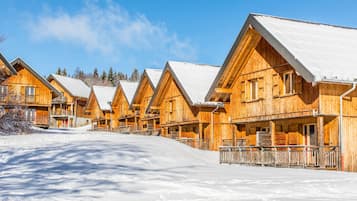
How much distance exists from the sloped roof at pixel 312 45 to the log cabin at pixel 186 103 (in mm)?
6506

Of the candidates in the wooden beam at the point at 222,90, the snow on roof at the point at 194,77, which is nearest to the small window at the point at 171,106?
the snow on roof at the point at 194,77

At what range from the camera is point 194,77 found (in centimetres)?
3744

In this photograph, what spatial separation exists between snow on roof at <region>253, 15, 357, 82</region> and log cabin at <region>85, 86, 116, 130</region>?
37.7 meters

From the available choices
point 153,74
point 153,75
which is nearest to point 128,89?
point 153,74

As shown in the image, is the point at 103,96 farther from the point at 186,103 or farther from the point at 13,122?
the point at 13,122

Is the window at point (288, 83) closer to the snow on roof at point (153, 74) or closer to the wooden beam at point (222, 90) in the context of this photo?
the wooden beam at point (222, 90)

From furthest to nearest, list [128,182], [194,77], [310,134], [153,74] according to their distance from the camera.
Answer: [153,74] < [194,77] < [310,134] < [128,182]

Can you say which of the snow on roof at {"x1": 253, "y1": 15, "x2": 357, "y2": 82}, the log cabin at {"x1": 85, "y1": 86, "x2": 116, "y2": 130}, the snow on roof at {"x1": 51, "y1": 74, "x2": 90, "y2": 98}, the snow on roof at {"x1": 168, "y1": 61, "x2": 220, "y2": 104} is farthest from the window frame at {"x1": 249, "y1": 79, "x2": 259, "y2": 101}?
the snow on roof at {"x1": 51, "y1": 74, "x2": 90, "y2": 98}

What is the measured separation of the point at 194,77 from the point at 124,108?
67.7 ft

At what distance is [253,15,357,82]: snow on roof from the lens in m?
20.9

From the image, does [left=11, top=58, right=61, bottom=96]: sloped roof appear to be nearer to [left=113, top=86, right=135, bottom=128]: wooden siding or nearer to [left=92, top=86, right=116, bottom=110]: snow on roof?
[left=113, top=86, right=135, bottom=128]: wooden siding

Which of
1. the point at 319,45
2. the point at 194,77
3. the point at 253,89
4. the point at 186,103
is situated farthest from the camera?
the point at 194,77

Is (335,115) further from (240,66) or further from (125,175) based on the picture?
(125,175)

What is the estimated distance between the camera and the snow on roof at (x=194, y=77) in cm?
3456
